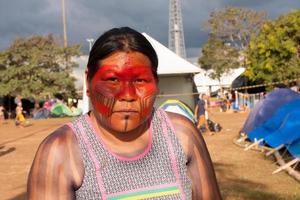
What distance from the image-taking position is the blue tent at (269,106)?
1331cm

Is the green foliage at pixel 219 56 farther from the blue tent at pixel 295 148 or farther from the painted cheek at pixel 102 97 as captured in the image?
the painted cheek at pixel 102 97

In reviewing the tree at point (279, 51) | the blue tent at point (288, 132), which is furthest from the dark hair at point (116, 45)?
the tree at point (279, 51)

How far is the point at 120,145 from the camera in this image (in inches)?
66.3

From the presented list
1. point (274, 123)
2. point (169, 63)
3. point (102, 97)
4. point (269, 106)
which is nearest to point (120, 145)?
point (102, 97)

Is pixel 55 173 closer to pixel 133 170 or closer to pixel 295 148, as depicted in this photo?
pixel 133 170

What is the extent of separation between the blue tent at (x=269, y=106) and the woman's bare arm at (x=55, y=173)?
12004 millimetres

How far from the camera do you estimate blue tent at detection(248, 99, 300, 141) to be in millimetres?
11172

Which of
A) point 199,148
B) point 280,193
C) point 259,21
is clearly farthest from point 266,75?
point 199,148

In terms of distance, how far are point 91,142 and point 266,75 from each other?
1487 inches

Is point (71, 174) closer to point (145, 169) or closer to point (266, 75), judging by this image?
point (145, 169)

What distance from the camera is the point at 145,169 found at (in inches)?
65.5

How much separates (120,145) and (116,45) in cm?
33

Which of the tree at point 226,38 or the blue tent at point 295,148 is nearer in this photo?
the blue tent at point 295,148

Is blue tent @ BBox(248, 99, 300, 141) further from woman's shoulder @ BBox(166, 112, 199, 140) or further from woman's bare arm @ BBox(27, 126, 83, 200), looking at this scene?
woman's bare arm @ BBox(27, 126, 83, 200)
